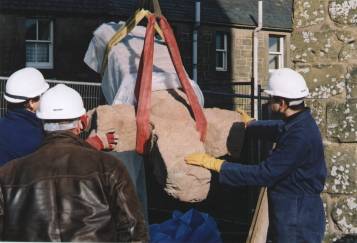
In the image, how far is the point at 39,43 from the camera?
19422mm

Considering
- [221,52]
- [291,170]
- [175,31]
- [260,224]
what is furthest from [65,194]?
[221,52]

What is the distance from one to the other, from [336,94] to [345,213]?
903 millimetres

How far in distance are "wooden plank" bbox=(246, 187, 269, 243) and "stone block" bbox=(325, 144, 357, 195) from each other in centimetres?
50

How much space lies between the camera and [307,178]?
4.26m

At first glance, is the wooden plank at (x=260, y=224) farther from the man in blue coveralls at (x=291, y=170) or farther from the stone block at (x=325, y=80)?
the stone block at (x=325, y=80)

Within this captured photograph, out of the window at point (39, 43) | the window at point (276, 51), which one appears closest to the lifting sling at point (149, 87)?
the window at point (39, 43)

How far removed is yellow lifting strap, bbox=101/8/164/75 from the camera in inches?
184

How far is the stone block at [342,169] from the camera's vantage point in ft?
16.8

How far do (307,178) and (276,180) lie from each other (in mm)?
203

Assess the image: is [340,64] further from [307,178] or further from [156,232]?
[156,232]

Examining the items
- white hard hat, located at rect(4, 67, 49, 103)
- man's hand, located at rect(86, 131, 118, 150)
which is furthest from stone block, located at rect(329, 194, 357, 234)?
white hard hat, located at rect(4, 67, 49, 103)

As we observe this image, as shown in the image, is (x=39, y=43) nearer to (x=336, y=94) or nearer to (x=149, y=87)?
(x=336, y=94)

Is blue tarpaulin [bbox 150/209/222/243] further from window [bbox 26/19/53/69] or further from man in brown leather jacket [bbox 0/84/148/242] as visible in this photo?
window [bbox 26/19/53/69]

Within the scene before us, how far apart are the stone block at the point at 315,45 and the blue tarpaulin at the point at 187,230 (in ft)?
4.85
